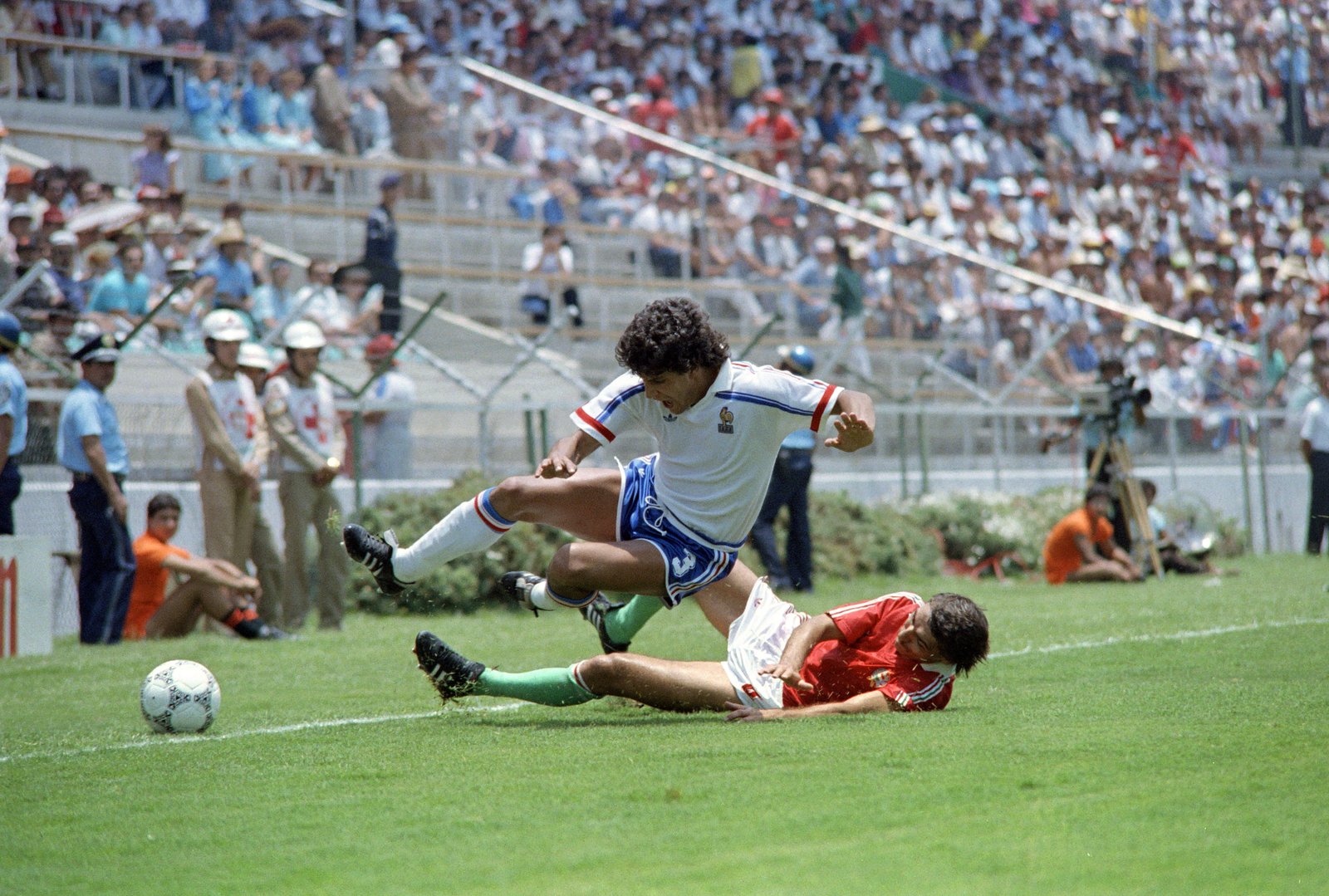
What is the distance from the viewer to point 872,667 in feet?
21.2

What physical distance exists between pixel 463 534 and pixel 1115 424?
10.6 m

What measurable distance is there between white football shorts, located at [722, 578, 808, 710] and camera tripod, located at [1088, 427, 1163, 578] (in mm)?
9703

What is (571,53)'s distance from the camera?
24.2m

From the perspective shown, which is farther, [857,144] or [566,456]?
[857,144]

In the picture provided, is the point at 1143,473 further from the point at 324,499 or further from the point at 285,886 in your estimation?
the point at 285,886

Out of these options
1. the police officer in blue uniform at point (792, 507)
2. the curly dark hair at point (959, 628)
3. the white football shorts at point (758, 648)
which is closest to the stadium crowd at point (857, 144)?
the police officer in blue uniform at point (792, 507)

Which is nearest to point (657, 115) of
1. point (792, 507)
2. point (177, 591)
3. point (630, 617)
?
point (792, 507)

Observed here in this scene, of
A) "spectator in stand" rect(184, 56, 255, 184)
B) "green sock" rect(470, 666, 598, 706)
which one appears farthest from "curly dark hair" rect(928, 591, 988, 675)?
"spectator in stand" rect(184, 56, 255, 184)

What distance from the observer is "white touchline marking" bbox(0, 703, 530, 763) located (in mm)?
6148

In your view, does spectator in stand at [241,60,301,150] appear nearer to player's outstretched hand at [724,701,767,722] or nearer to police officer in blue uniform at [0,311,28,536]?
police officer in blue uniform at [0,311,28,536]

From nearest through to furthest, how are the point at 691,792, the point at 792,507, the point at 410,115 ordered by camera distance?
the point at 691,792, the point at 792,507, the point at 410,115

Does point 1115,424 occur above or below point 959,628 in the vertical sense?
above

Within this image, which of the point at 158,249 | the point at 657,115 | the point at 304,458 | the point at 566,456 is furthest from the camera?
the point at 657,115

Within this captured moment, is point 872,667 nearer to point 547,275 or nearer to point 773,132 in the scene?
point 547,275
